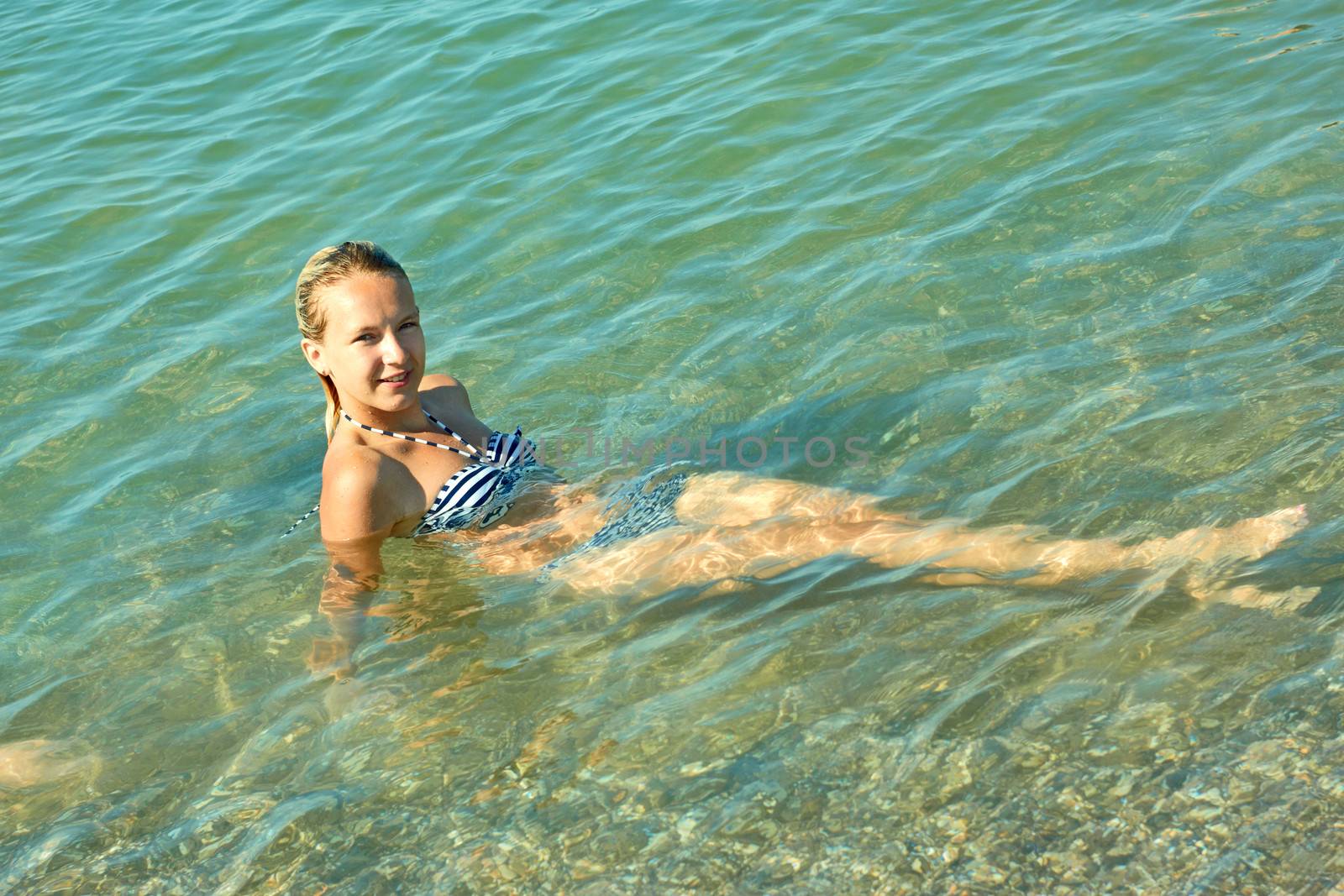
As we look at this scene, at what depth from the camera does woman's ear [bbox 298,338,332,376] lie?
4.84m

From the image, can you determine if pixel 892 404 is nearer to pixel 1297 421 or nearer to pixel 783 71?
pixel 1297 421

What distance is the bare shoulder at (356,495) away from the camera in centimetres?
468

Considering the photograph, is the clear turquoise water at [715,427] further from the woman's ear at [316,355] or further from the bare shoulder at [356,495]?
the woman's ear at [316,355]

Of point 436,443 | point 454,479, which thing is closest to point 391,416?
point 436,443

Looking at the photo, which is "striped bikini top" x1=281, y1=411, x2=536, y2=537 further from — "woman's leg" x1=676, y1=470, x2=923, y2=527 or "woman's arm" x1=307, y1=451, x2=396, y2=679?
"woman's leg" x1=676, y1=470, x2=923, y2=527

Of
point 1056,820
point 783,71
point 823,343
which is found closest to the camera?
point 1056,820

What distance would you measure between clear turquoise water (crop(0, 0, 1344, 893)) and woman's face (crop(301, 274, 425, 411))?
0.66m

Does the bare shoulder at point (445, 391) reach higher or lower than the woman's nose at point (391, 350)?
lower

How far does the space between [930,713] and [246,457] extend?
12.7 ft

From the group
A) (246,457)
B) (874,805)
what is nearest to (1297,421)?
(874,805)

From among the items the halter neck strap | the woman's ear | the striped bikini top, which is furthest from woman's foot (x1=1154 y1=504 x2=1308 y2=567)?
the woman's ear

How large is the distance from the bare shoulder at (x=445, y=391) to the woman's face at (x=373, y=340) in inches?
20.9

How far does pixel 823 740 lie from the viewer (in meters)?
3.66

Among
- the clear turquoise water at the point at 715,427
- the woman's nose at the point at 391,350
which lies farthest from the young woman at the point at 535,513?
the clear turquoise water at the point at 715,427
